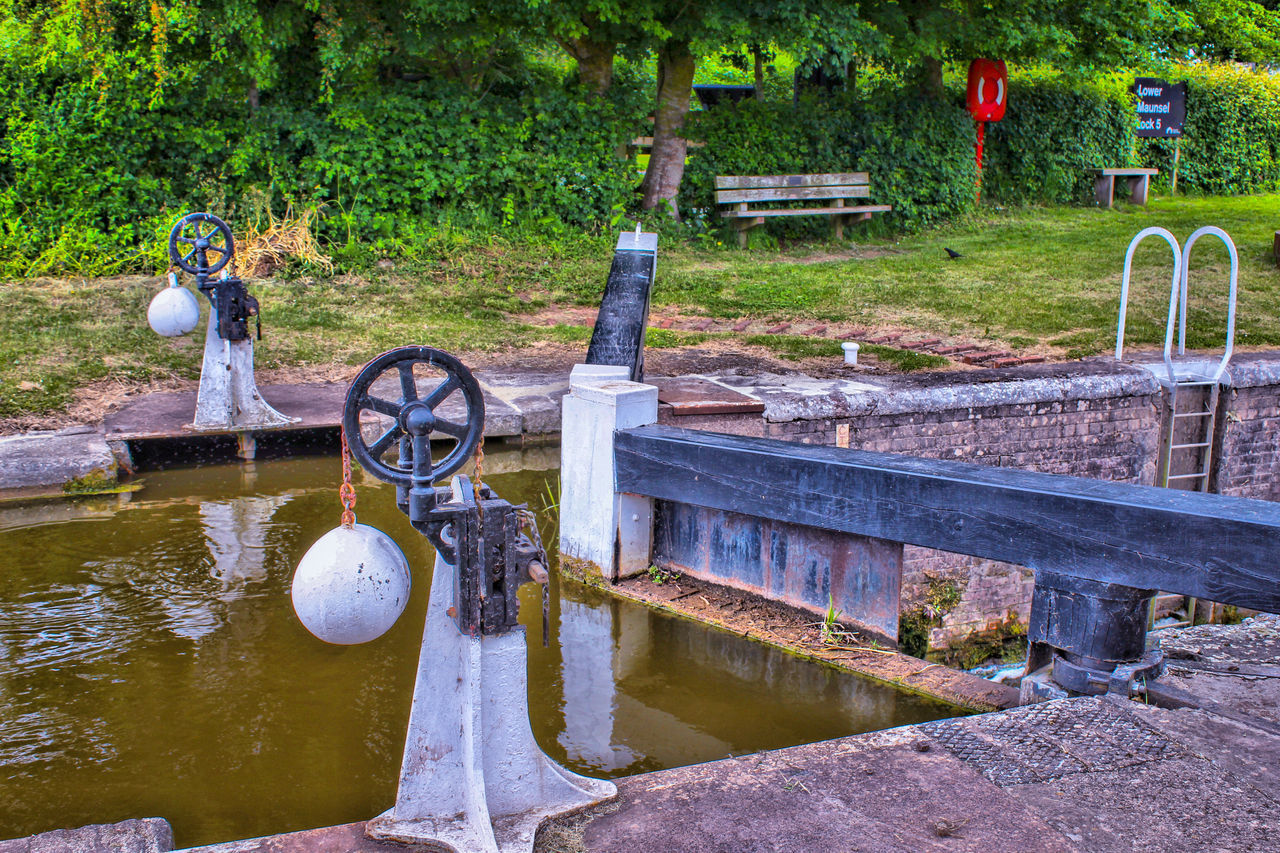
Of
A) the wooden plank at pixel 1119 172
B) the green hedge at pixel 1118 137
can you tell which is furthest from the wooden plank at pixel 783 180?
the wooden plank at pixel 1119 172

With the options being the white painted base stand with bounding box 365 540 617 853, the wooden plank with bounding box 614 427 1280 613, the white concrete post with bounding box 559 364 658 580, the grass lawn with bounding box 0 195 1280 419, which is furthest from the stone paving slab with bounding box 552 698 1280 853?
the grass lawn with bounding box 0 195 1280 419

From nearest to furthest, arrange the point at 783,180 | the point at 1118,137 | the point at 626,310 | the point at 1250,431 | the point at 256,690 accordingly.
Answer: the point at 256,690, the point at 626,310, the point at 1250,431, the point at 783,180, the point at 1118,137

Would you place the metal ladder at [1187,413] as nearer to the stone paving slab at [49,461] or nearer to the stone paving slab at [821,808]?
the stone paving slab at [821,808]

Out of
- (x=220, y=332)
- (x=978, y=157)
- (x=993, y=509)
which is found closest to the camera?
(x=993, y=509)

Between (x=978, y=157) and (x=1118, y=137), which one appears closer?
(x=978, y=157)

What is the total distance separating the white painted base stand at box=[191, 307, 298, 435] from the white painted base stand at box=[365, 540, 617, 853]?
449cm

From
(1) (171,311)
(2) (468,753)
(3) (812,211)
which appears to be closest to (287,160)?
(1) (171,311)

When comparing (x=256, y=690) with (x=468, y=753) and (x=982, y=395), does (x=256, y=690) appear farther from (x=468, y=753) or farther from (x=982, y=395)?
(x=982, y=395)

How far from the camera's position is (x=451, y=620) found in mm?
3084

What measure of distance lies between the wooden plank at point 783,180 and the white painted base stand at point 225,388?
8420 millimetres

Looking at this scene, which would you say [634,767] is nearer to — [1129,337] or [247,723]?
[247,723]

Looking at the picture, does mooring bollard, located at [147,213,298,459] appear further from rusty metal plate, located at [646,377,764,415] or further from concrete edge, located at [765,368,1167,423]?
concrete edge, located at [765,368,1167,423]

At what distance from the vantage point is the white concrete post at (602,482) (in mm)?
5430

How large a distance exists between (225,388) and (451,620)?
15.1 ft
